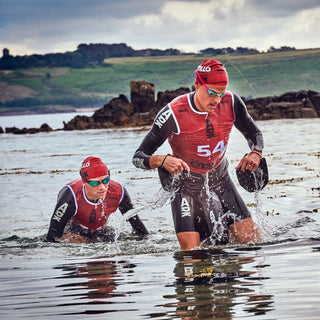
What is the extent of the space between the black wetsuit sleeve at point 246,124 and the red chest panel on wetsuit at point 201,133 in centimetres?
9

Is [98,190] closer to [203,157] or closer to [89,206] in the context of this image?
[89,206]

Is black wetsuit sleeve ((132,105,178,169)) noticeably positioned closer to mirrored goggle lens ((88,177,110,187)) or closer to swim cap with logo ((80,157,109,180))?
swim cap with logo ((80,157,109,180))

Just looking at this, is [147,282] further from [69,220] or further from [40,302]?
[69,220]

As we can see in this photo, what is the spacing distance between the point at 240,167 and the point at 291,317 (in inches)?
181

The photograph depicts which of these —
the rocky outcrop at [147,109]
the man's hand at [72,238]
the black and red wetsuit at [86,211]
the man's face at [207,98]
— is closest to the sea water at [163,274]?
the man's hand at [72,238]

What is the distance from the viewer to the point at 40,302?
8.16 metres

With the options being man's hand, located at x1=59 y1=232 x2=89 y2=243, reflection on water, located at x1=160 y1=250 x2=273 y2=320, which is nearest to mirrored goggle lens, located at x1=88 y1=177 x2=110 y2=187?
man's hand, located at x1=59 y1=232 x2=89 y2=243

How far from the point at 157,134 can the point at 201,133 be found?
0.62 metres

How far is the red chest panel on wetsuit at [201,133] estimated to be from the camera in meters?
10.8

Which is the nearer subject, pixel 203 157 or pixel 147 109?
pixel 203 157

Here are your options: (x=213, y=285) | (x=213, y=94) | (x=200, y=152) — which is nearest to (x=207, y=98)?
(x=213, y=94)

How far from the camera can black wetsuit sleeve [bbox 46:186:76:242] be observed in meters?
13.0

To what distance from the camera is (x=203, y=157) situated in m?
10.9

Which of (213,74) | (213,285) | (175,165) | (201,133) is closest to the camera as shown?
(213,285)
